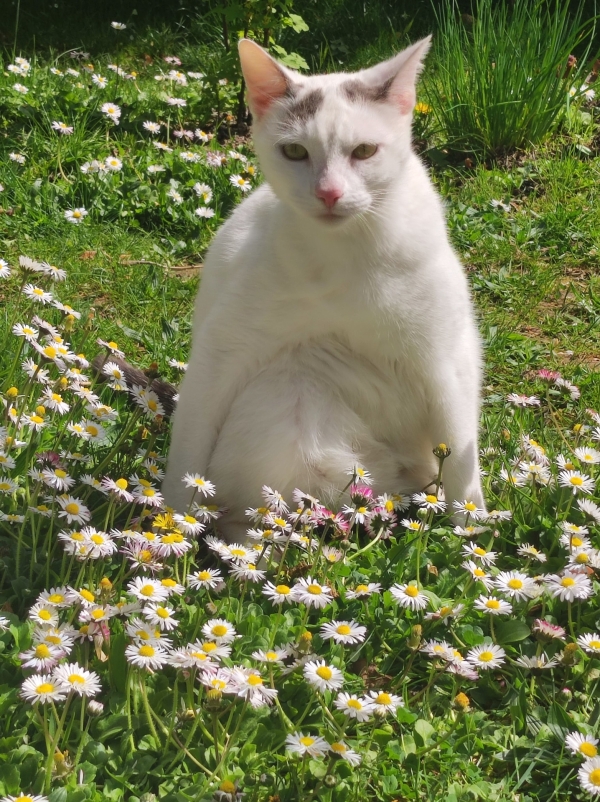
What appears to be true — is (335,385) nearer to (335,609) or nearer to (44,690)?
(335,609)

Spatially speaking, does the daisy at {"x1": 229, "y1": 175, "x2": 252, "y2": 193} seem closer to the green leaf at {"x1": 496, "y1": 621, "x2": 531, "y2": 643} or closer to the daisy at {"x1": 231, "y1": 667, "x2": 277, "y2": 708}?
the green leaf at {"x1": 496, "y1": 621, "x2": 531, "y2": 643}

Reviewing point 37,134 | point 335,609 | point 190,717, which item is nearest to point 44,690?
point 190,717

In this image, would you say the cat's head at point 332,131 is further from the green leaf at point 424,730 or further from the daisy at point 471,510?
the green leaf at point 424,730

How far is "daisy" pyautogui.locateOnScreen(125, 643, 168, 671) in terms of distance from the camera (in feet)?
5.22

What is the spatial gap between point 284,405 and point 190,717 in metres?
1.05

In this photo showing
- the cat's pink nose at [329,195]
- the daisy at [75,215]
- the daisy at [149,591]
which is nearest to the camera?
the daisy at [149,591]

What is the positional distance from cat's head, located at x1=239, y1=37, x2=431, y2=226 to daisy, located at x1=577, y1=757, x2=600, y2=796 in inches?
52.4

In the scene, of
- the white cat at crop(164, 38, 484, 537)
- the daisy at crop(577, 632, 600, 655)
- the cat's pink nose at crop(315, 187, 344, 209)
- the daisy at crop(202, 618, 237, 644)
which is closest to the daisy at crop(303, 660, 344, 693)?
the daisy at crop(202, 618, 237, 644)

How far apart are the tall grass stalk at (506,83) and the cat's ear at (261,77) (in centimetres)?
258

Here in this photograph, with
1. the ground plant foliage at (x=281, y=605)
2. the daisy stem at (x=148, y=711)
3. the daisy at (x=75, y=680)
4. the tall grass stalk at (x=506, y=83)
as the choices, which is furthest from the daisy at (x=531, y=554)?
the tall grass stalk at (x=506, y=83)

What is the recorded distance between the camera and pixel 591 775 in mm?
1584

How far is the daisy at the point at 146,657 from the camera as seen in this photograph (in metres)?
1.59

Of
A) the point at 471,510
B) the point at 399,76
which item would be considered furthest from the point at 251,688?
the point at 399,76

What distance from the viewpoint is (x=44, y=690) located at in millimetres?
1491
